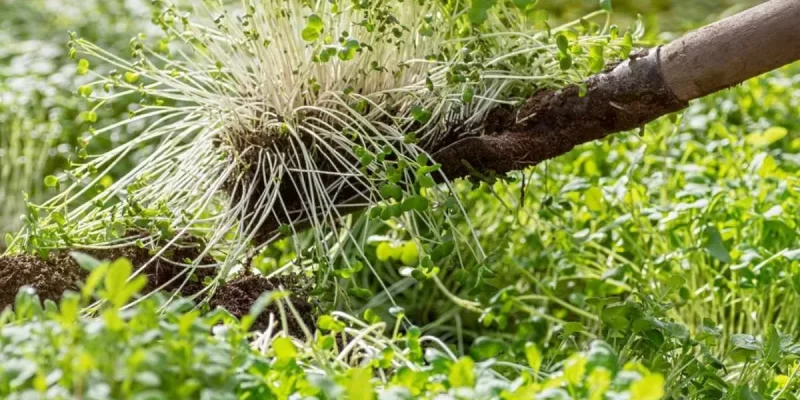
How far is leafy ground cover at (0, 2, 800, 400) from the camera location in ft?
2.15

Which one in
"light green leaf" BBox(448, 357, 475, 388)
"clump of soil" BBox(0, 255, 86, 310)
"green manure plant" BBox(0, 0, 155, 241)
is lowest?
"light green leaf" BBox(448, 357, 475, 388)

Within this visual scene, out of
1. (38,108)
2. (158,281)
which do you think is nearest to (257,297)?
(158,281)

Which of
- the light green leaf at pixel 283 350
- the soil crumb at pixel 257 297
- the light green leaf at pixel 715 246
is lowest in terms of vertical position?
the light green leaf at pixel 715 246

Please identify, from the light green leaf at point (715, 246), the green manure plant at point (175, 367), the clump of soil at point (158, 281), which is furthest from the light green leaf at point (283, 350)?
the light green leaf at point (715, 246)

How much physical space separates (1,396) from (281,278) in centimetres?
60

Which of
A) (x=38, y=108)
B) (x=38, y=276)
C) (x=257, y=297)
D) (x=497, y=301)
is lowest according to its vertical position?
(x=497, y=301)

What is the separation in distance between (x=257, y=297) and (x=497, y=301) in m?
0.45

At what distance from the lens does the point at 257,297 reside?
1.21 meters

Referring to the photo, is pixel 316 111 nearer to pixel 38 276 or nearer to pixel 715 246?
pixel 38 276

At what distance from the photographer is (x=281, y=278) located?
1.26 metres

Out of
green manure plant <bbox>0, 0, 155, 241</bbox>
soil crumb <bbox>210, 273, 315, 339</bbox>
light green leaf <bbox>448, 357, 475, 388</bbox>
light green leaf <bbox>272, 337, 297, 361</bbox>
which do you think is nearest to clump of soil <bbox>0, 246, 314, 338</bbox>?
soil crumb <bbox>210, 273, 315, 339</bbox>

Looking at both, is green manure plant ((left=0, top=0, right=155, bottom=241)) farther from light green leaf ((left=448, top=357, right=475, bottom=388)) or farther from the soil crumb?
light green leaf ((left=448, top=357, right=475, bottom=388))

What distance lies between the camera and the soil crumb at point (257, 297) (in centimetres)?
118

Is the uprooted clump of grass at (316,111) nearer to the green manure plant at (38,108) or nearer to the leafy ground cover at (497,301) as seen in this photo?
the leafy ground cover at (497,301)
